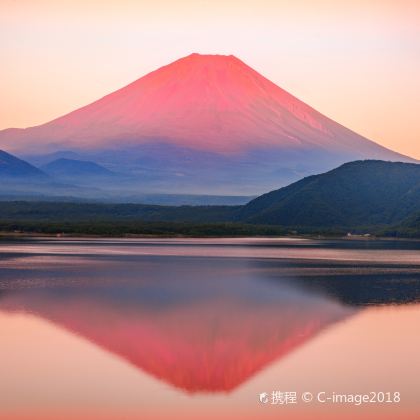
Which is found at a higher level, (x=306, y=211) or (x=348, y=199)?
(x=348, y=199)

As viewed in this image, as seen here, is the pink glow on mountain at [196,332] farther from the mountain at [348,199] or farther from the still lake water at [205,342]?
the mountain at [348,199]

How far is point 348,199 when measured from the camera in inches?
5007

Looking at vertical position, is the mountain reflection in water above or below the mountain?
below

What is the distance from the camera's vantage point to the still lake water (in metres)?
21.2

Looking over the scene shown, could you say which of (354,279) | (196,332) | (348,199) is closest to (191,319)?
(196,332)

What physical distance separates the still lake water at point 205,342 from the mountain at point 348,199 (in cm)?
6696

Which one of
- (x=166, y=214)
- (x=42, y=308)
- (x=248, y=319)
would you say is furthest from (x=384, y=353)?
(x=166, y=214)

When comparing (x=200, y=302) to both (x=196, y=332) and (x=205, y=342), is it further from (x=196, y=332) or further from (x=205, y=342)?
(x=205, y=342)

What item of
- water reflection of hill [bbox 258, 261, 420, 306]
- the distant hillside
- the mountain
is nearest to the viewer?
water reflection of hill [bbox 258, 261, 420, 306]

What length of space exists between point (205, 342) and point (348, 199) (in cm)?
9984

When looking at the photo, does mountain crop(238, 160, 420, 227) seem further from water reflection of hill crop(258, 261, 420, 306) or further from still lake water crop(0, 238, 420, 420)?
still lake water crop(0, 238, 420, 420)

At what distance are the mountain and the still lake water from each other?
66957 millimetres

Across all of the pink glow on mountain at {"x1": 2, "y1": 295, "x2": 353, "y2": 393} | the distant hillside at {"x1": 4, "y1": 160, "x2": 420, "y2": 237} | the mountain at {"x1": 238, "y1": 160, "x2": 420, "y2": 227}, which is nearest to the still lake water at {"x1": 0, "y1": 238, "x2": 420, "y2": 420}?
the pink glow on mountain at {"x1": 2, "y1": 295, "x2": 353, "y2": 393}

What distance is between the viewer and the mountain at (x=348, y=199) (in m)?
120
